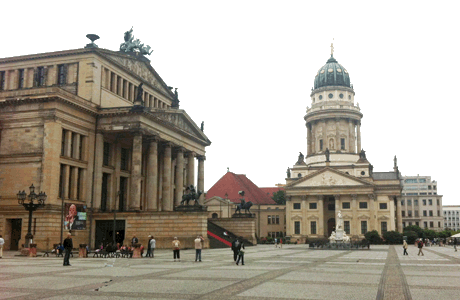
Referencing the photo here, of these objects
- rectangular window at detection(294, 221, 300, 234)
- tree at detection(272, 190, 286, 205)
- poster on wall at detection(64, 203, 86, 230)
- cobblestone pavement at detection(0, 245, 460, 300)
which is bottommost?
cobblestone pavement at detection(0, 245, 460, 300)

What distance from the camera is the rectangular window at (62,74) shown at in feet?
172

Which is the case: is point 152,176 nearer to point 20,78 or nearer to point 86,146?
point 86,146

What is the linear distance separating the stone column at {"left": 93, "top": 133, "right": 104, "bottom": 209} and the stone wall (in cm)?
1801

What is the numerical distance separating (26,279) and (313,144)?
328ft

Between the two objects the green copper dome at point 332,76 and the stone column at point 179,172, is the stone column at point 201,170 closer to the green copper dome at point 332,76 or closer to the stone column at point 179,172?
the stone column at point 179,172

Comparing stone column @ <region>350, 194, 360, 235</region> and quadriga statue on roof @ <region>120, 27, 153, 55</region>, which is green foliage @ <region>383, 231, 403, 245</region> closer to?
stone column @ <region>350, 194, 360, 235</region>

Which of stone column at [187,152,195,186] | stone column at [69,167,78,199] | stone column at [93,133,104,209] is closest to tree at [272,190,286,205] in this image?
stone column at [187,152,195,186]

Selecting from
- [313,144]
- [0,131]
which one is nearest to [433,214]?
[313,144]

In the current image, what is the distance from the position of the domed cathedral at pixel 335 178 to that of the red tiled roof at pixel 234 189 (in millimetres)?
11349

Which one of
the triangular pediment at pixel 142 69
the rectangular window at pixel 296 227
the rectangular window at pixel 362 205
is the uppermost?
the triangular pediment at pixel 142 69

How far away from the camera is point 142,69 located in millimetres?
62906

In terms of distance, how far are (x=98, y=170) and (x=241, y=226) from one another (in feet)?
67.9

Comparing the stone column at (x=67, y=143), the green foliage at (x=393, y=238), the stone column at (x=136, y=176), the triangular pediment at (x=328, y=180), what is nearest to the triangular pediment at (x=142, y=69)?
the stone column at (x=136, y=176)

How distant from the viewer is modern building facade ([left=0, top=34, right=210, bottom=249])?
4494 cm
